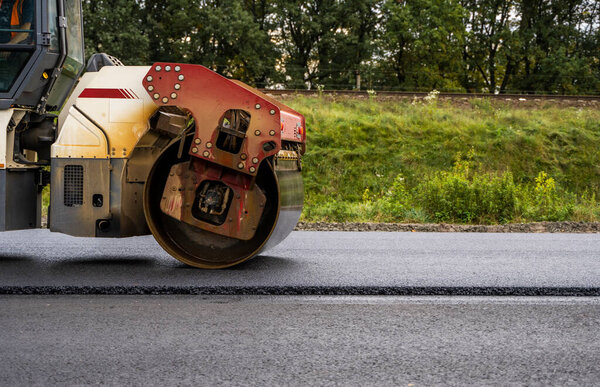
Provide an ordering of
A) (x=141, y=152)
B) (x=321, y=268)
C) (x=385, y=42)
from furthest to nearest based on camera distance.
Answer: (x=385, y=42) → (x=321, y=268) → (x=141, y=152)

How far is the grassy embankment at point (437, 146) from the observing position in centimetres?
1436

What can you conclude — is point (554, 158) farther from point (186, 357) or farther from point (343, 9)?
point (343, 9)

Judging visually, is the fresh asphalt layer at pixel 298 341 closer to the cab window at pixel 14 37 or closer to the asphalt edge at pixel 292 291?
the asphalt edge at pixel 292 291

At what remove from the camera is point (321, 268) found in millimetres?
4777

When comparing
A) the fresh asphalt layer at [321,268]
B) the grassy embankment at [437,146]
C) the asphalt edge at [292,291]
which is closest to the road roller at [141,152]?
the fresh asphalt layer at [321,268]

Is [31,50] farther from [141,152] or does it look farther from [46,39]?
[141,152]

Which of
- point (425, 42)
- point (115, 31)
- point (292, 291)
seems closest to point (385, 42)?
point (425, 42)

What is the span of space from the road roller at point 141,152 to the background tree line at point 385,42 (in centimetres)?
2284

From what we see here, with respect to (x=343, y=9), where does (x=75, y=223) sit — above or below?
below

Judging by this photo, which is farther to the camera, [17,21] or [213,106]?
[17,21]

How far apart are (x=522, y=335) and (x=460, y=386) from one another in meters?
0.86

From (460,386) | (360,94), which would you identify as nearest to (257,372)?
(460,386)

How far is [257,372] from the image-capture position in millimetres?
2504

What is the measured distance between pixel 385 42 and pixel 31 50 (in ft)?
87.4
